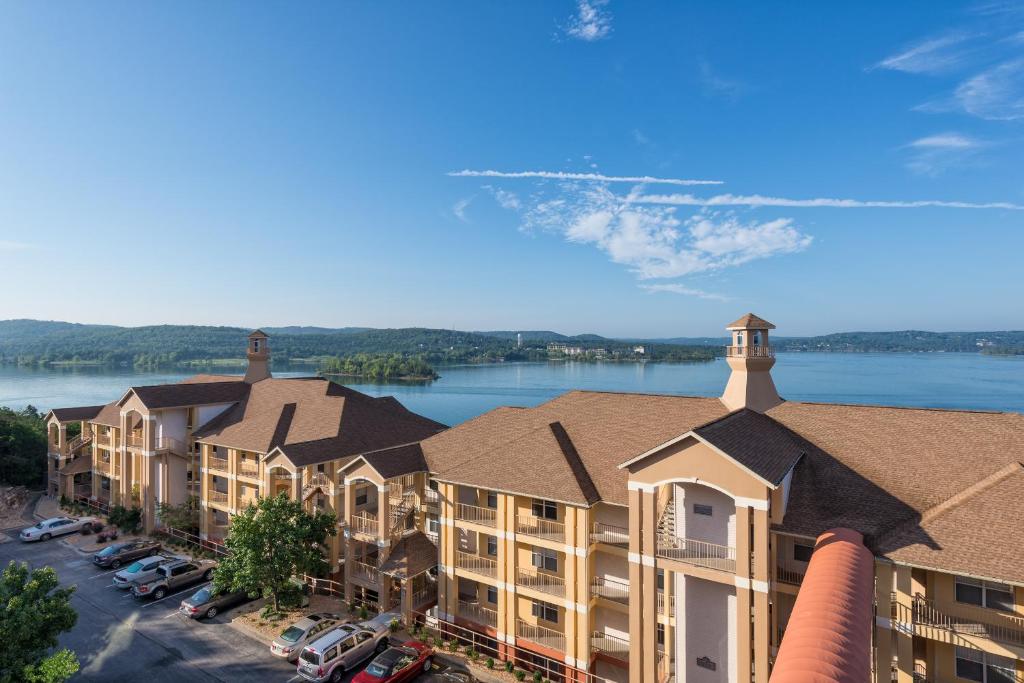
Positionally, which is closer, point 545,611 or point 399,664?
point 399,664

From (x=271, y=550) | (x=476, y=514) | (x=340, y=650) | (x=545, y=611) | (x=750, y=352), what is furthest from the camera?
(x=271, y=550)

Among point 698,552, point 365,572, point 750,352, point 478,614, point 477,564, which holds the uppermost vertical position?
point 750,352

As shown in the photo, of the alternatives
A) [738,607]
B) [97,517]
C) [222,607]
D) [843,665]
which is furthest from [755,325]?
[97,517]

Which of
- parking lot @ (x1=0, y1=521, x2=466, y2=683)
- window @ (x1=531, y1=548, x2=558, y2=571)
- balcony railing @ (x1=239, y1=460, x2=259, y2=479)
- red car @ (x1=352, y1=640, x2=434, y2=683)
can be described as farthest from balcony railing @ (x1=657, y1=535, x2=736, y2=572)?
balcony railing @ (x1=239, y1=460, x2=259, y2=479)

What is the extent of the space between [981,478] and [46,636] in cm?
3089

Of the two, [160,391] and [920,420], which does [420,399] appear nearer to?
[160,391]

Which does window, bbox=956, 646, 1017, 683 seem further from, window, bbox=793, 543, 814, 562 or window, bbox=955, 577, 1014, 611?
window, bbox=793, 543, 814, 562

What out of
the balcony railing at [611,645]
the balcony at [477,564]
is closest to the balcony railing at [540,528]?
the balcony at [477,564]

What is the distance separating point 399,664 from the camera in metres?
20.1

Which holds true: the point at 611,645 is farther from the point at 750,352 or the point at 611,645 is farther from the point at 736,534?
the point at 750,352

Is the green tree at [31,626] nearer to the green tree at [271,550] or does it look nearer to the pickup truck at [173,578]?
the green tree at [271,550]

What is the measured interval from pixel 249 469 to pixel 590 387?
110453 mm

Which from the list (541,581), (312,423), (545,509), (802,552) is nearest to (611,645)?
(541,581)

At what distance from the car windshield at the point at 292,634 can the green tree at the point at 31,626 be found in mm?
7182
